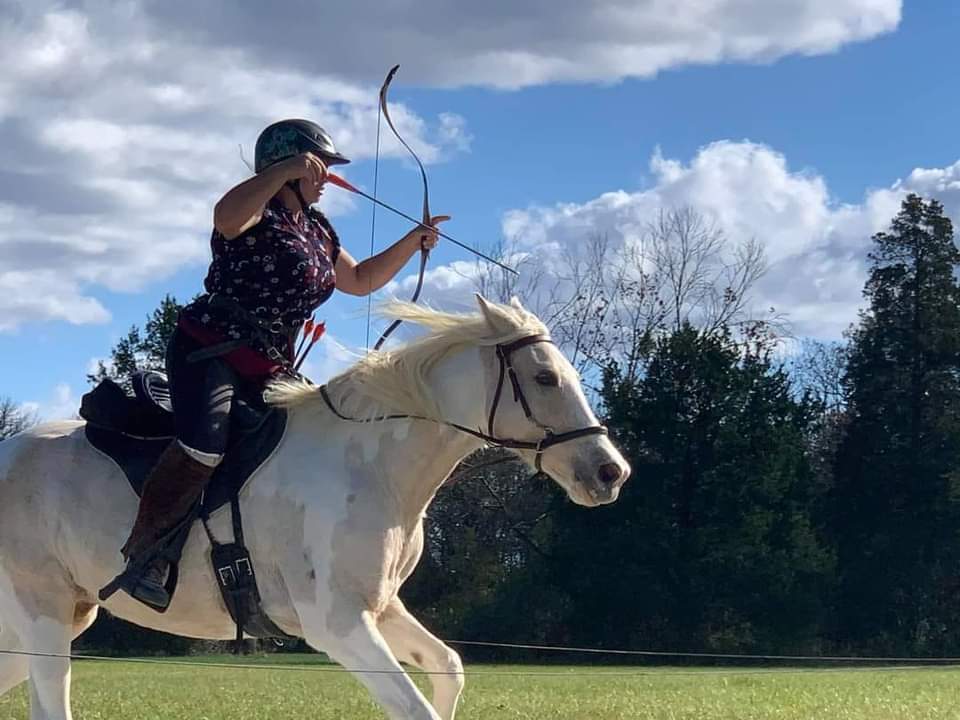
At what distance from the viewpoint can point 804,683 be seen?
19188 millimetres

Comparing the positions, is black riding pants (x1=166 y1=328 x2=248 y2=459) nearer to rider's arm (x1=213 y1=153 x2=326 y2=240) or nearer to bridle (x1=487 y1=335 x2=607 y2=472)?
rider's arm (x1=213 y1=153 x2=326 y2=240)

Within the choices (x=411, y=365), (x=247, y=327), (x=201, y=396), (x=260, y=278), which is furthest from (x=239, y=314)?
(x=411, y=365)

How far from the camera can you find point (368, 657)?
590 centimetres

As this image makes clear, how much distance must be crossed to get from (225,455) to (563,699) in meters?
10.3

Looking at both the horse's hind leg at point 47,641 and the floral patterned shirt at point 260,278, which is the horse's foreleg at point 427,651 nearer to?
the floral patterned shirt at point 260,278

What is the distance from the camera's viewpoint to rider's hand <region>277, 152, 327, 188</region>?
6520 millimetres

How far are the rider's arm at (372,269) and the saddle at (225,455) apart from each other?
3.77 ft

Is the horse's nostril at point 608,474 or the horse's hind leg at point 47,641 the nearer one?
the horse's nostril at point 608,474

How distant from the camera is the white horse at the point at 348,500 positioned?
611 centimetres

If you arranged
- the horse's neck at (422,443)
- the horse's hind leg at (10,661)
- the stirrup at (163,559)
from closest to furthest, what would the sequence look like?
the horse's neck at (422,443) → the stirrup at (163,559) → the horse's hind leg at (10,661)

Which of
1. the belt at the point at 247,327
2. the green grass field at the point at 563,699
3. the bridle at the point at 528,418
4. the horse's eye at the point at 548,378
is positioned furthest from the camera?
the green grass field at the point at 563,699

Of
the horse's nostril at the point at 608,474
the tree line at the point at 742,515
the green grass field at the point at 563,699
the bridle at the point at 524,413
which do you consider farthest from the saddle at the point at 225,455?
the tree line at the point at 742,515

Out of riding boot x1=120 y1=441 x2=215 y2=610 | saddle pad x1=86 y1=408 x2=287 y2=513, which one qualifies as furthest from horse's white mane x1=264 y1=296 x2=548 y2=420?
riding boot x1=120 y1=441 x2=215 y2=610

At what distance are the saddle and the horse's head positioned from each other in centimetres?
123
